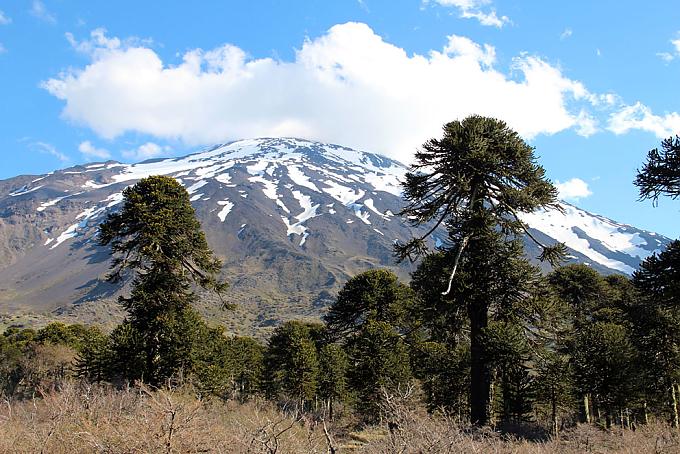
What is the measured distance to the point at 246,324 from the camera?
172375 mm

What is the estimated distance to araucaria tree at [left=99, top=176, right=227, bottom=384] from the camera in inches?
784

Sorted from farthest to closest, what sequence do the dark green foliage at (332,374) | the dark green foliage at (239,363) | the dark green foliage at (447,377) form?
the dark green foliage at (239,363)
the dark green foliage at (332,374)
the dark green foliage at (447,377)

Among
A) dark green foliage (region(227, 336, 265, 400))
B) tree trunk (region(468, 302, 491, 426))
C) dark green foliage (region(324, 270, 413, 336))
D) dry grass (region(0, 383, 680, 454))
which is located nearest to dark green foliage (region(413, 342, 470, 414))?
dark green foliage (region(324, 270, 413, 336))

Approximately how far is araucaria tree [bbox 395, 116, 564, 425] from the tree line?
0.04 meters

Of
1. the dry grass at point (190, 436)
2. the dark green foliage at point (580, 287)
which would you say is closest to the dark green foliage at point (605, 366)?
the dark green foliage at point (580, 287)

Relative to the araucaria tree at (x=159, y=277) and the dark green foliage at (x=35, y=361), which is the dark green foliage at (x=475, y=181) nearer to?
the araucaria tree at (x=159, y=277)

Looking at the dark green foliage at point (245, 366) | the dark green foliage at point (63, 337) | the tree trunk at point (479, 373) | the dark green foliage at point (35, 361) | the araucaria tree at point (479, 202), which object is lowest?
the dark green foliage at point (245, 366)

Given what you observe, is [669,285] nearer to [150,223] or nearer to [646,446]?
[646,446]

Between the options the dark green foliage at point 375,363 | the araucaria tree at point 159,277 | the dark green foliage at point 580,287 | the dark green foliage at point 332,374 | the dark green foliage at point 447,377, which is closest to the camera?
the araucaria tree at point 159,277

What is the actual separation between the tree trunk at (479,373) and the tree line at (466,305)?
4 centimetres

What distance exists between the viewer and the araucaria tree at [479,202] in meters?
14.0

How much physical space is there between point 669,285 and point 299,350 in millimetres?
33150

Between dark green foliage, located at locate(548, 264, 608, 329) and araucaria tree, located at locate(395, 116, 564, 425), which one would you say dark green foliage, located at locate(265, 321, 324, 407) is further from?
araucaria tree, located at locate(395, 116, 564, 425)

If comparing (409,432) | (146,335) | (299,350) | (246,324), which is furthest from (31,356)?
(246,324)
